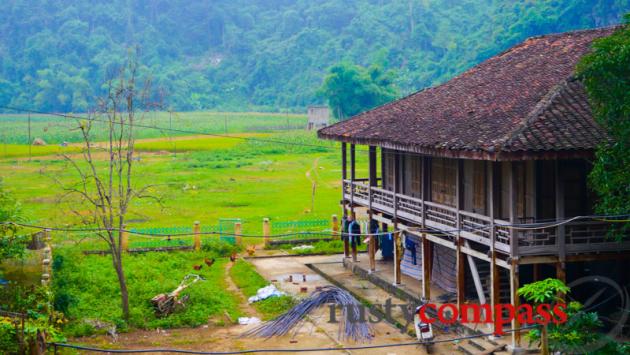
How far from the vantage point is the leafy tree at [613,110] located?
15.8 meters

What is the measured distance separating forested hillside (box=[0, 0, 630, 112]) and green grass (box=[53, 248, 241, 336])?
62769 millimetres

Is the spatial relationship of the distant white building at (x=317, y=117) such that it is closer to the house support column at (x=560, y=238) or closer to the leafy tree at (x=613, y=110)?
the house support column at (x=560, y=238)

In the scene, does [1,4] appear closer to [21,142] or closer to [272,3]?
[272,3]

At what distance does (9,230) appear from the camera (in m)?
21.9

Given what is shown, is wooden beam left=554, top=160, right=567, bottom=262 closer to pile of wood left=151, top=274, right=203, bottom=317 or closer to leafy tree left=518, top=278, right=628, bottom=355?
leafy tree left=518, top=278, right=628, bottom=355

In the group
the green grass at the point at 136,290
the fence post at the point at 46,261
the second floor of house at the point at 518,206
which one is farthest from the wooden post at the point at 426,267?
the fence post at the point at 46,261

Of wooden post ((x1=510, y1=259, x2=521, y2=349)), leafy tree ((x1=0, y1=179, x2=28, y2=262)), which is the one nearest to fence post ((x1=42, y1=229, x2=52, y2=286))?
leafy tree ((x1=0, y1=179, x2=28, y2=262))

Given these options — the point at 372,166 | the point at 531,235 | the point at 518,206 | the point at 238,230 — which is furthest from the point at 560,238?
the point at 238,230

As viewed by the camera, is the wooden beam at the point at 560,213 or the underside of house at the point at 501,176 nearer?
the underside of house at the point at 501,176

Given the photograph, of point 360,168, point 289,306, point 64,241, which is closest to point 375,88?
point 360,168

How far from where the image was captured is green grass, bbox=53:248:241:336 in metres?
22.1

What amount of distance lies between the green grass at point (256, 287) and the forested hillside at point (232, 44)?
61757mm

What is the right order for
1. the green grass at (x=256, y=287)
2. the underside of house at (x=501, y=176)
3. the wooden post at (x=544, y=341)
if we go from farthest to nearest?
the green grass at (x=256, y=287) < the underside of house at (x=501, y=176) < the wooden post at (x=544, y=341)

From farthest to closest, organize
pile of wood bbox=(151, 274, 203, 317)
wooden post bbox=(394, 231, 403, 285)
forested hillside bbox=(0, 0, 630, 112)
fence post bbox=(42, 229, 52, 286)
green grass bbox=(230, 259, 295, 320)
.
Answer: forested hillside bbox=(0, 0, 630, 112)
wooden post bbox=(394, 231, 403, 285)
green grass bbox=(230, 259, 295, 320)
pile of wood bbox=(151, 274, 203, 317)
fence post bbox=(42, 229, 52, 286)
